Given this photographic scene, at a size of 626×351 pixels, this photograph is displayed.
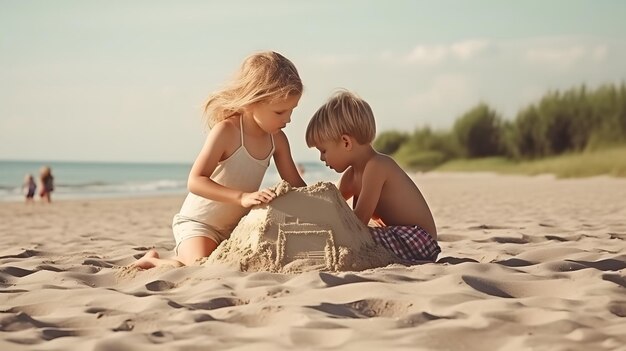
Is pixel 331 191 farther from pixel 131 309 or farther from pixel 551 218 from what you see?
pixel 551 218

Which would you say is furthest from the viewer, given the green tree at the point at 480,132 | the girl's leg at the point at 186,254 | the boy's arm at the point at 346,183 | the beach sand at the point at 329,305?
the green tree at the point at 480,132

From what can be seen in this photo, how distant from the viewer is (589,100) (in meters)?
26.3

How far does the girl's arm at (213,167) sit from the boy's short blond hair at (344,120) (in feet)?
1.53

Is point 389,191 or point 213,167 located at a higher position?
point 213,167

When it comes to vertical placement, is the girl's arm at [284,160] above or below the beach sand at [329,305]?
above

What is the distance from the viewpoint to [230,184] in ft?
14.5

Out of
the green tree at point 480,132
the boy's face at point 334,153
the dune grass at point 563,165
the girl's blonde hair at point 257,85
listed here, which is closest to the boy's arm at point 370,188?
the boy's face at point 334,153

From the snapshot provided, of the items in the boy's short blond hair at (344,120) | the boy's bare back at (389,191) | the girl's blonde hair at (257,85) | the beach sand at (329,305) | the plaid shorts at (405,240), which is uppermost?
the girl's blonde hair at (257,85)

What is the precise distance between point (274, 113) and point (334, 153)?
387 millimetres

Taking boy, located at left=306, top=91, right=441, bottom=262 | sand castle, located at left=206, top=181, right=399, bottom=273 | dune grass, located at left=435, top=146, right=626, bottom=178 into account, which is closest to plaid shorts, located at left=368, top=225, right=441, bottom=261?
boy, located at left=306, top=91, right=441, bottom=262

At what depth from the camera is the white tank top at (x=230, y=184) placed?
14.4 feet

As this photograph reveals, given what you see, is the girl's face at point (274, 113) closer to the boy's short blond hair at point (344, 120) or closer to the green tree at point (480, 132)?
the boy's short blond hair at point (344, 120)

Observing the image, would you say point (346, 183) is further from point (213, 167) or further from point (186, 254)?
point (186, 254)

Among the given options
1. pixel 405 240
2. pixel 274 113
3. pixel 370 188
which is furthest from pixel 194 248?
pixel 405 240
